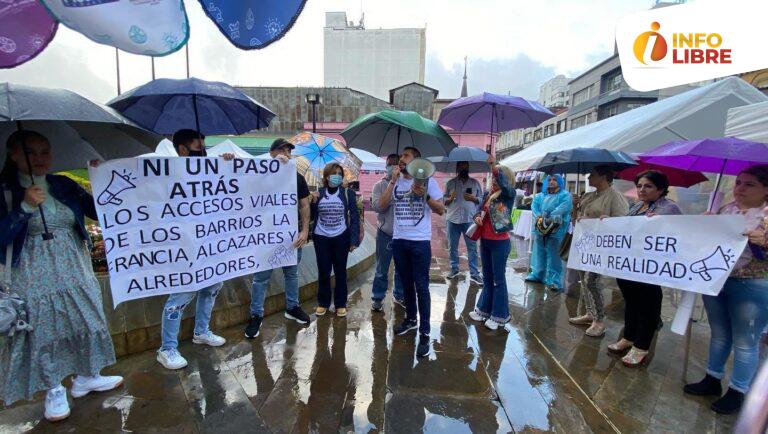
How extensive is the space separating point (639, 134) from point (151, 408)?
6.17 metres

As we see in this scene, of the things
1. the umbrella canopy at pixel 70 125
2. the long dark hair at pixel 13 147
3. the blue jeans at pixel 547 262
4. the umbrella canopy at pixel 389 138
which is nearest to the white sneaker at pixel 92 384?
the long dark hair at pixel 13 147

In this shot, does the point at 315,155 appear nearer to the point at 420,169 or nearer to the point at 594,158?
the point at 420,169

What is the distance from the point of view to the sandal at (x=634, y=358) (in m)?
3.45

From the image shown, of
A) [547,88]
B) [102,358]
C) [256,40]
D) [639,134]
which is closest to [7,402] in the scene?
[102,358]

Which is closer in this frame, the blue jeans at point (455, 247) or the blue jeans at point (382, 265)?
the blue jeans at point (382, 265)

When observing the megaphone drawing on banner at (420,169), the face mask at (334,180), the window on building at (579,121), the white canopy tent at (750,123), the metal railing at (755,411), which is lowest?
the metal railing at (755,411)

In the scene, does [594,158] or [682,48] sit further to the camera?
[594,158]

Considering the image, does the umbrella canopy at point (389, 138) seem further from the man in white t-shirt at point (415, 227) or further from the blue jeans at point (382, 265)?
the blue jeans at point (382, 265)

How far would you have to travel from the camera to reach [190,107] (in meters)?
3.64

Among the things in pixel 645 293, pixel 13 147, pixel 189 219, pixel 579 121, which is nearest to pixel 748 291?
pixel 645 293

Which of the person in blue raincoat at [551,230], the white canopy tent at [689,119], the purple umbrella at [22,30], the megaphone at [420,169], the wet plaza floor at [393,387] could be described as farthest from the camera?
the person in blue raincoat at [551,230]

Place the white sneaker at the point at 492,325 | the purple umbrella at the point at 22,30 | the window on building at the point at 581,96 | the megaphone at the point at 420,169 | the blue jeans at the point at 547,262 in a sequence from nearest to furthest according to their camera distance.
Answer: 1. the purple umbrella at the point at 22,30
2. the megaphone at the point at 420,169
3. the white sneaker at the point at 492,325
4. the blue jeans at the point at 547,262
5. the window on building at the point at 581,96

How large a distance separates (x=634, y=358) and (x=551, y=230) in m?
2.50

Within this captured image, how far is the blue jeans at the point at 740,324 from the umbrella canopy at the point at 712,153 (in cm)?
91
